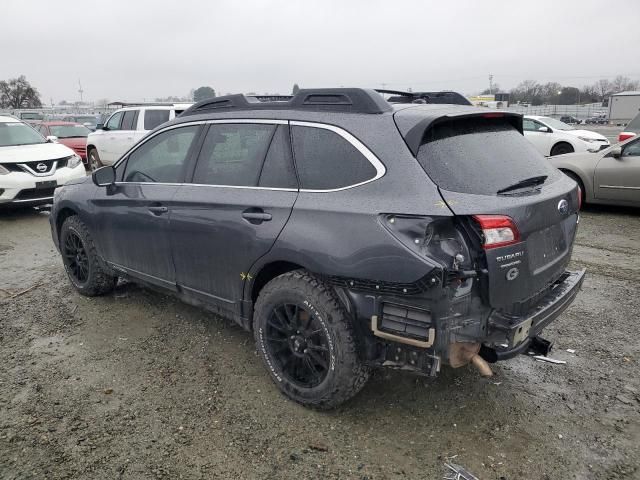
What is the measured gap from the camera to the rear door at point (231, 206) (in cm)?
317

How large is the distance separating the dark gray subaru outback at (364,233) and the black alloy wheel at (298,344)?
0.01 m

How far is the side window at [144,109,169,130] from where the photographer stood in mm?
12051

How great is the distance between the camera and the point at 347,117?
9.94ft

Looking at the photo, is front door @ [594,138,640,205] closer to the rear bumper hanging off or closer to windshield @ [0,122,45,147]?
the rear bumper hanging off

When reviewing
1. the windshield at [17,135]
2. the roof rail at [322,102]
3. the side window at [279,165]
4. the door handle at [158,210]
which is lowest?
the door handle at [158,210]

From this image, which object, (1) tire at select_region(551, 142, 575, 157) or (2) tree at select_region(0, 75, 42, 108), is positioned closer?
(1) tire at select_region(551, 142, 575, 157)

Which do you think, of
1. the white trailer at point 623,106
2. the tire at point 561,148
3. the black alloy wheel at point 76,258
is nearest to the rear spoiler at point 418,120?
the black alloy wheel at point 76,258

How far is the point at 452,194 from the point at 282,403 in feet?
5.51

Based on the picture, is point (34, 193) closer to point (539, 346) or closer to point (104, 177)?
point (104, 177)

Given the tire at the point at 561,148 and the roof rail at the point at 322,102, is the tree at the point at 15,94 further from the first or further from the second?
the roof rail at the point at 322,102

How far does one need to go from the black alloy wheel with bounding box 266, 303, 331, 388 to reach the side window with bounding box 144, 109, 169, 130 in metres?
9.99

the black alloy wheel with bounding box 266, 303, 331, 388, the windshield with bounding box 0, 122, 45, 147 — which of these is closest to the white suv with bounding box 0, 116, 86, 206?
the windshield with bounding box 0, 122, 45, 147

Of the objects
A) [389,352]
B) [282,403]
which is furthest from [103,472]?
[389,352]

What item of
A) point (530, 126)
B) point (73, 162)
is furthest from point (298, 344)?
point (530, 126)
